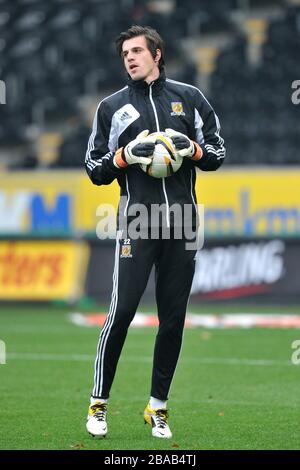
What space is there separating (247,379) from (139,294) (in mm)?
3294

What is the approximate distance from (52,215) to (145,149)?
13398mm

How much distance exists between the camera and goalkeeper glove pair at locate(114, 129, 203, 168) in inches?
269

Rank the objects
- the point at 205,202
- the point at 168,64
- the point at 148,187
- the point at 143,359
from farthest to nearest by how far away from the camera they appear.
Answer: the point at 168,64
the point at 205,202
the point at 143,359
the point at 148,187

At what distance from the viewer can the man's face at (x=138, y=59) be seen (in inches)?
278

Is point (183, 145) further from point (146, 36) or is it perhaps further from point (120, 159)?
point (146, 36)

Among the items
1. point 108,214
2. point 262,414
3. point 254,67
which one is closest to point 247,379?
point 262,414

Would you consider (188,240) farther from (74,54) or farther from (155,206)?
(74,54)

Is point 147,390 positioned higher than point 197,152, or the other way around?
point 197,152

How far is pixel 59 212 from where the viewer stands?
2016cm

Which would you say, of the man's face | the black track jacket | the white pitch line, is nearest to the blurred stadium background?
the white pitch line

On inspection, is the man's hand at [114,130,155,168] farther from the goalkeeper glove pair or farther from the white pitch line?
the white pitch line

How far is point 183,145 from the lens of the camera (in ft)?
22.7

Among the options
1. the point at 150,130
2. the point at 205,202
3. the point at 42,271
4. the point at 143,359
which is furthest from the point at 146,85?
the point at 205,202

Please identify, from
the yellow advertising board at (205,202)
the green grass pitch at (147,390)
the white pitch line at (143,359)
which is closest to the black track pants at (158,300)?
the green grass pitch at (147,390)
